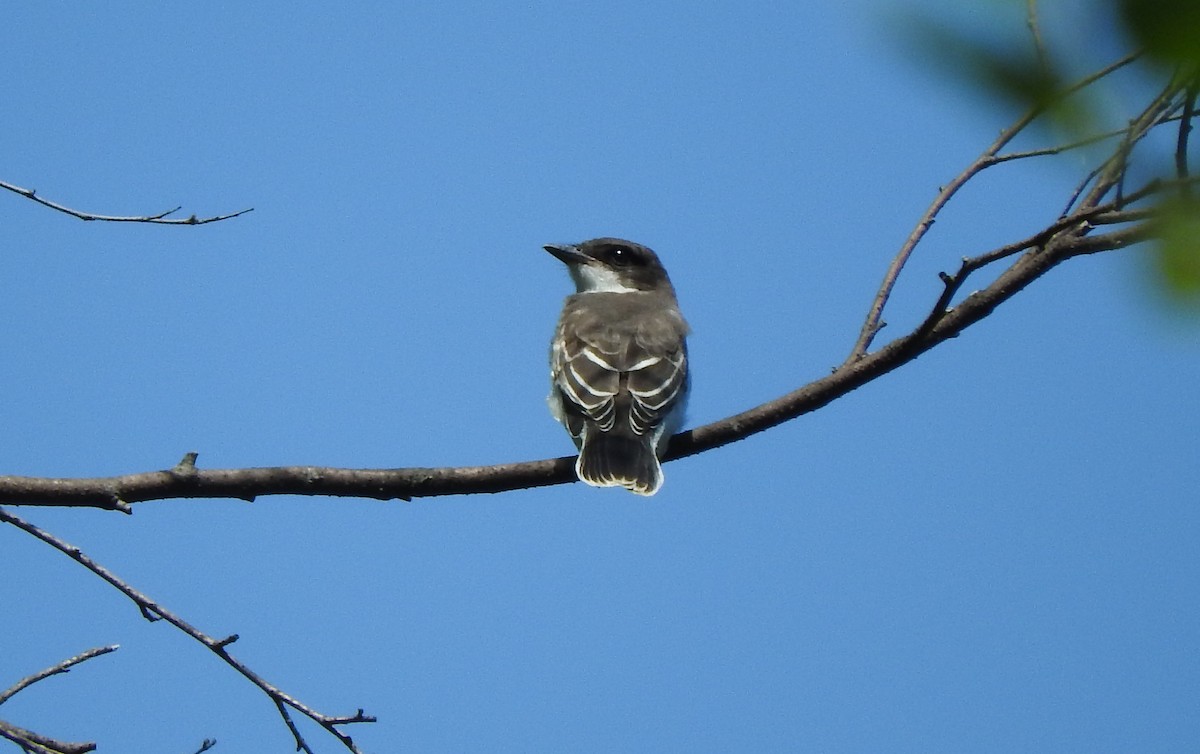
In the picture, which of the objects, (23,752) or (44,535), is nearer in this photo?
(23,752)

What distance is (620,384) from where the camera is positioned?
6.72 meters

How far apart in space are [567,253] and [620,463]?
334 cm

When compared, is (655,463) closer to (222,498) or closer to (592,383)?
(592,383)

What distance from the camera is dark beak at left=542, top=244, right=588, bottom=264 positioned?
30.1 ft

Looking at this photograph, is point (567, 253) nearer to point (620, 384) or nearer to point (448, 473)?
point (620, 384)

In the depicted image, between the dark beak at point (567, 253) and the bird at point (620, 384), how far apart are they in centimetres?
73

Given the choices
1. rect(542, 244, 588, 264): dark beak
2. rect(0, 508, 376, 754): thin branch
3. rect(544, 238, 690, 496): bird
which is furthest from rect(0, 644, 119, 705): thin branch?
rect(542, 244, 588, 264): dark beak

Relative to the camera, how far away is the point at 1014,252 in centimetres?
391

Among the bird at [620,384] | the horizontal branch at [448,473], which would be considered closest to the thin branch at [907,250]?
the horizontal branch at [448,473]

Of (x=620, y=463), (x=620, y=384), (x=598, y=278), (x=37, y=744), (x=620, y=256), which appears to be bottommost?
(x=37, y=744)

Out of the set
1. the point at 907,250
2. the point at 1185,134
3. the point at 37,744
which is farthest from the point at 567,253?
the point at 1185,134

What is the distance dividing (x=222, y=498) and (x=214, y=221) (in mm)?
1241

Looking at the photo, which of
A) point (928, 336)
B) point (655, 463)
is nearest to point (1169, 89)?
point (928, 336)

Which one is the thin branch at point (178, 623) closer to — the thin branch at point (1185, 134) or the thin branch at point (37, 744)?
the thin branch at point (37, 744)
